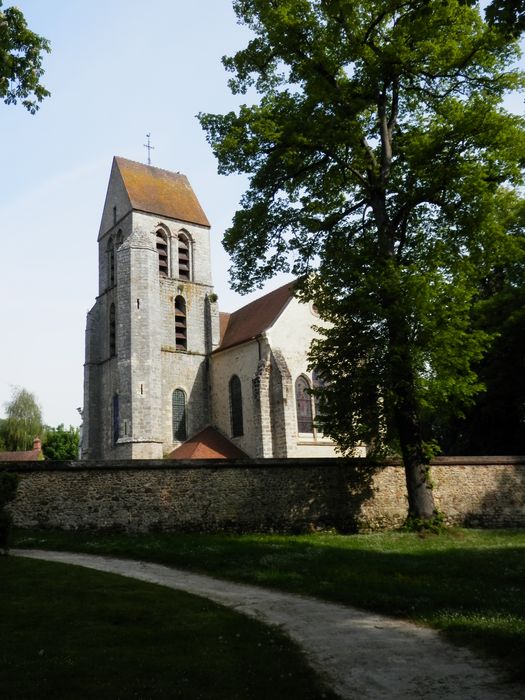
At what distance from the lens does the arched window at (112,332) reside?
34.6 metres

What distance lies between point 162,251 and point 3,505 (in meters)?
24.2

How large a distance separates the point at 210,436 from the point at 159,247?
37.7ft

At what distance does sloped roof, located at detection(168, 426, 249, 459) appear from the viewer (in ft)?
95.6

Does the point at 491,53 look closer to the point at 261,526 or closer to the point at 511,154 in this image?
the point at 511,154

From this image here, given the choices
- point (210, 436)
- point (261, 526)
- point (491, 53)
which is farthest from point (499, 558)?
point (210, 436)

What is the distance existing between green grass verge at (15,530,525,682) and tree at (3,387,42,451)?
137 ft

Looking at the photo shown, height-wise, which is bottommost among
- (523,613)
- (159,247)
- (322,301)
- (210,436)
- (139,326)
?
(523,613)

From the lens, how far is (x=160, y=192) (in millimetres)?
37594

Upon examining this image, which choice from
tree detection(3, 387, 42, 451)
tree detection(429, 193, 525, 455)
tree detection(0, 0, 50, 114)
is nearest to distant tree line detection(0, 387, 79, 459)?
tree detection(3, 387, 42, 451)

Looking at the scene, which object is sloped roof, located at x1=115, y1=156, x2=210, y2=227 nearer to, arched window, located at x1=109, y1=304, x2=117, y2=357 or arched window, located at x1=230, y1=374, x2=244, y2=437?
arched window, located at x1=109, y1=304, x2=117, y2=357

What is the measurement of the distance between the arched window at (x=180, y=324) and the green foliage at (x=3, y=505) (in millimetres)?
20897

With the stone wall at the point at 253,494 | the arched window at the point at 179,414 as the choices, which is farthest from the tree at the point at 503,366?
the arched window at the point at 179,414

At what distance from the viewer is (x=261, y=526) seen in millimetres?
→ 18031

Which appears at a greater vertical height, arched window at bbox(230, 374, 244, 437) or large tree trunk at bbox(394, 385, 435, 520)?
arched window at bbox(230, 374, 244, 437)
